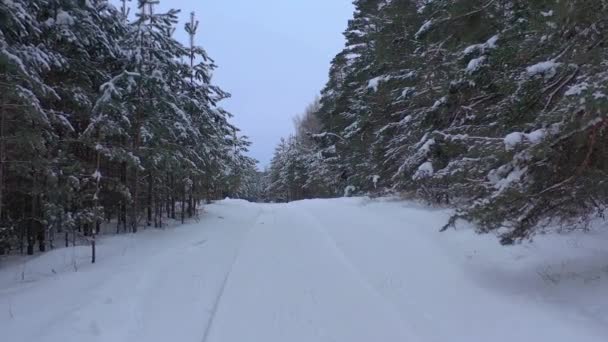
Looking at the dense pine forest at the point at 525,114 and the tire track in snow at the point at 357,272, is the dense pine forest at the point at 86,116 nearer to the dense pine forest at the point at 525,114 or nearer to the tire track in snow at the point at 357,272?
the tire track in snow at the point at 357,272

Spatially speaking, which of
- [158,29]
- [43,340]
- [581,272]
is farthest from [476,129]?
[158,29]

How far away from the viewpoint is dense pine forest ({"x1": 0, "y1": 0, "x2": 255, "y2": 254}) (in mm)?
9102

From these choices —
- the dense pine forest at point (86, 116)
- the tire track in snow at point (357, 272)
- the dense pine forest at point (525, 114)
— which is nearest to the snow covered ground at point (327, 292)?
the tire track in snow at point (357, 272)

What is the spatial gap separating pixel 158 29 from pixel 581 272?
1295 centimetres

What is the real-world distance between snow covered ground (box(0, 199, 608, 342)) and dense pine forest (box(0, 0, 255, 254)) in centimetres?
170

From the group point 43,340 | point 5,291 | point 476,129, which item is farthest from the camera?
point 476,129

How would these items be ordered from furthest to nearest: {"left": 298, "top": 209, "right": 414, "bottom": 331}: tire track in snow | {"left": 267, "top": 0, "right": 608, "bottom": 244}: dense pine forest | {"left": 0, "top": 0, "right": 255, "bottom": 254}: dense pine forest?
1. {"left": 0, "top": 0, "right": 255, "bottom": 254}: dense pine forest
2. {"left": 298, "top": 209, "right": 414, "bottom": 331}: tire track in snow
3. {"left": 267, "top": 0, "right": 608, "bottom": 244}: dense pine forest

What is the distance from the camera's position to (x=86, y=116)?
1198cm

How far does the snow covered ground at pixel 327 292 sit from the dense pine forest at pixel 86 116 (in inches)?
66.8

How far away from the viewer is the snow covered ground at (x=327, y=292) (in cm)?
498

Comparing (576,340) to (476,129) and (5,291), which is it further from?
(5,291)

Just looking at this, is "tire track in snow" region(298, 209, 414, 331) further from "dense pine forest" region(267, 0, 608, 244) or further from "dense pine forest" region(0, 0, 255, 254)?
"dense pine forest" region(0, 0, 255, 254)

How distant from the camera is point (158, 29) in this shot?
1394 centimetres

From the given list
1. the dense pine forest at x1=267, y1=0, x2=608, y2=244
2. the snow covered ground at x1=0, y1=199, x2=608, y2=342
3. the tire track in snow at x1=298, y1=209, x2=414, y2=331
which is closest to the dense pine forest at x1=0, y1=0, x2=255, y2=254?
the snow covered ground at x1=0, y1=199, x2=608, y2=342
